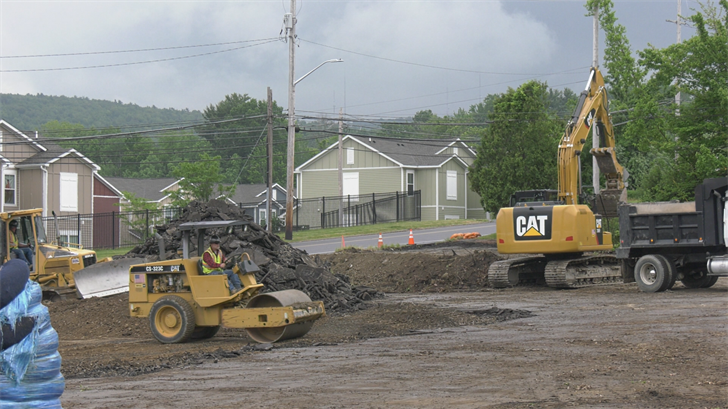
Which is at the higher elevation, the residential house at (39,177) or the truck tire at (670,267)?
the residential house at (39,177)

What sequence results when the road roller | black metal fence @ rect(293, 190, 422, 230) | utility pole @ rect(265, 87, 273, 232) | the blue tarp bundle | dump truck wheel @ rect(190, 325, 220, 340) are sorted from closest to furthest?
the blue tarp bundle
the road roller
dump truck wheel @ rect(190, 325, 220, 340)
utility pole @ rect(265, 87, 273, 232)
black metal fence @ rect(293, 190, 422, 230)

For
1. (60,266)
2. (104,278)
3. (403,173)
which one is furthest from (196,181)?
(104,278)

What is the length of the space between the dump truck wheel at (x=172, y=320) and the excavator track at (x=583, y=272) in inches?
421

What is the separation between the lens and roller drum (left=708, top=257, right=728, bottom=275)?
17.1 m

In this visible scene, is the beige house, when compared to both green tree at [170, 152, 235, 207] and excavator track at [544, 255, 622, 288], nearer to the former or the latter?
green tree at [170, 152, 235, 207]

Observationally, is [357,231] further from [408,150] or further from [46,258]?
[46,258]

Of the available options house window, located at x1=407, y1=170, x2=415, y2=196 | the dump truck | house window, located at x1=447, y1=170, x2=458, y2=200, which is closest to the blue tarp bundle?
the dump truck

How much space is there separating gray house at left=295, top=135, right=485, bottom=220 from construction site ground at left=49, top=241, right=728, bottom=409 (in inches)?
1473

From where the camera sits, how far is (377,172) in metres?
57.5

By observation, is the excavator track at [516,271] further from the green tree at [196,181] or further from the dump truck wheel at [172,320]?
the green tree at [196,181]

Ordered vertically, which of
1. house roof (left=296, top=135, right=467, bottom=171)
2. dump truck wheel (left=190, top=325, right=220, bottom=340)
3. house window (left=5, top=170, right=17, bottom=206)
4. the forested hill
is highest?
the forested hill

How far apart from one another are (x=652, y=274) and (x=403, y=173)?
38003 mm

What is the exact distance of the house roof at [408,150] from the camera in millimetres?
56688

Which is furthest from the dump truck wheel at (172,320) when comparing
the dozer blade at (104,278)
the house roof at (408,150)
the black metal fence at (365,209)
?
the house roof at (408,150)
